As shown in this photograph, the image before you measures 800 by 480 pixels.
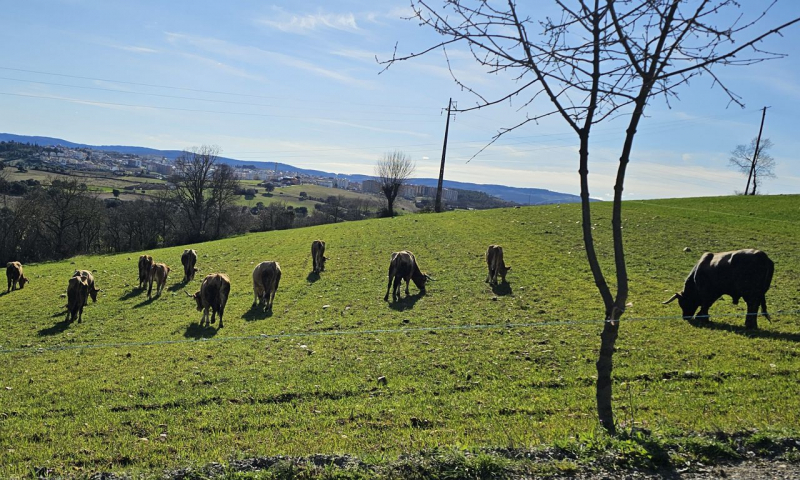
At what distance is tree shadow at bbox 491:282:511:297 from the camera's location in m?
18.8

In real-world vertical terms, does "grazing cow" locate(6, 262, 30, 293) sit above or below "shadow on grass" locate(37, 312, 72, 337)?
below

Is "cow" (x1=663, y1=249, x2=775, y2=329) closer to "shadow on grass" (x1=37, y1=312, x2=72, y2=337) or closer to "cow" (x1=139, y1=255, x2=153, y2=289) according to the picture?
"shadow on grass" (x1=37, y1=312, x2=72, y2=337)

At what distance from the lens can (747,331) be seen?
39.2ft

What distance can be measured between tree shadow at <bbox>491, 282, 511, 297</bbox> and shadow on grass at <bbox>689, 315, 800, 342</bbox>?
6.42m

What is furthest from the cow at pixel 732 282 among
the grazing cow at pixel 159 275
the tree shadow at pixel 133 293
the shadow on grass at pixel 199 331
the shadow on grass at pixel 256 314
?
the tree shadow at pixel 133 293

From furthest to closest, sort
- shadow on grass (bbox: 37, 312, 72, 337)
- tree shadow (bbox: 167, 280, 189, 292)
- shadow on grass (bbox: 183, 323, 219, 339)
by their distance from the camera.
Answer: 1. tree shadow (bbox: 167, 280, 189, 292)
2. shadow on grass (bbox: 37, 312, 72, 337)
3. shadow on grass (bbox: 183, 323, 219, 339)

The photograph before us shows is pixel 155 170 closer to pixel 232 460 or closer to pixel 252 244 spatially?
pixel 252 244

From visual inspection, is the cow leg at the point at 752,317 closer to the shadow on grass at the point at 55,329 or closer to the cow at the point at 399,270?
the cow at the point at 399,270

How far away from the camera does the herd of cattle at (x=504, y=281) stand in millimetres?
12922

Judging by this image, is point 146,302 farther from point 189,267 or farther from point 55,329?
point 189,267

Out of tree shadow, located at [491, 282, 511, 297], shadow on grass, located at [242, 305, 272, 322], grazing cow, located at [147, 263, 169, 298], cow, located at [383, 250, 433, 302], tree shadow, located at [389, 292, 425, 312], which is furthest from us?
grazing cow, located at [147, 263, 169, 298]

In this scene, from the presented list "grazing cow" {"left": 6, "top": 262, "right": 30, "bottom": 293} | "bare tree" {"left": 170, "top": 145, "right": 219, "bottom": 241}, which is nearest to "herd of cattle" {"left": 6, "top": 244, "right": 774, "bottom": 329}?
"grazing cow" {"left": 6, "top": 262, "right": 30, "bottom": 293}

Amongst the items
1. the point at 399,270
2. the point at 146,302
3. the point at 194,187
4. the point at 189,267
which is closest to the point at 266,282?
the point at 399,270

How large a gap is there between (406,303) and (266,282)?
16.4 ft
